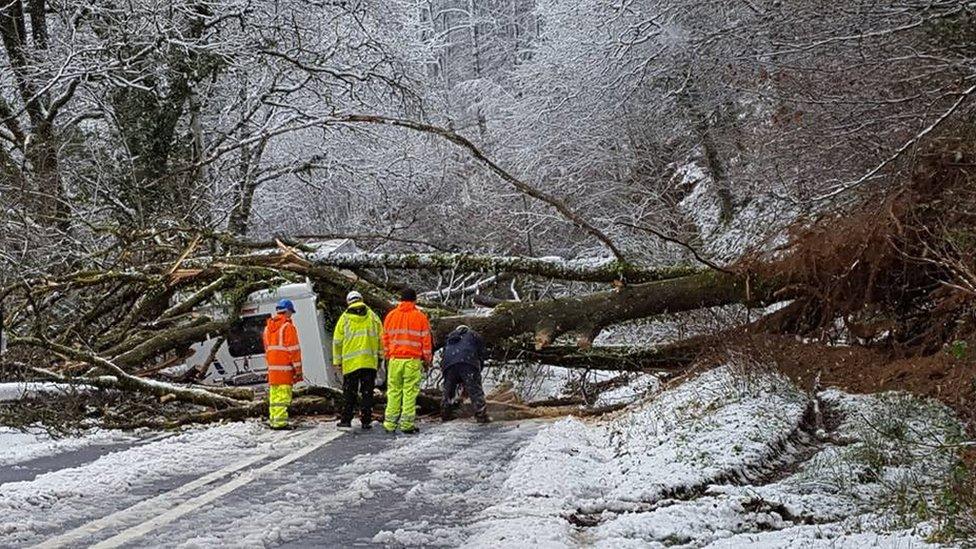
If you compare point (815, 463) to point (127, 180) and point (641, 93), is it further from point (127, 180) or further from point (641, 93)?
point (641, 93)

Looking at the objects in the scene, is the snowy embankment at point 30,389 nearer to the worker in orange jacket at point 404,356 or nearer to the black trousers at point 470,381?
the worker in orange jacket at point 404,356

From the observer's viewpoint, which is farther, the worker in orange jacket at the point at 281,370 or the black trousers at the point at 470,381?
the black trousers at the point at 470,381

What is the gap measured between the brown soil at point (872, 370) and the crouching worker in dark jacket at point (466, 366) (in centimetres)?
305

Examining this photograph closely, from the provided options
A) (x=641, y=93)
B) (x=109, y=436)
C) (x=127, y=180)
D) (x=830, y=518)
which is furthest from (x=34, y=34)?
(x=830, y=518)

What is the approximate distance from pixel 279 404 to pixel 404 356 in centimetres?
152

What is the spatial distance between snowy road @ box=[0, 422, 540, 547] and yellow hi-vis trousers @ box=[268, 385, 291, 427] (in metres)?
0.79

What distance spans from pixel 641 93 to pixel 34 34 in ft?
46.8

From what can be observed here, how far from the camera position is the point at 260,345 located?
12500mm

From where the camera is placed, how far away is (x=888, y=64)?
10.3 m

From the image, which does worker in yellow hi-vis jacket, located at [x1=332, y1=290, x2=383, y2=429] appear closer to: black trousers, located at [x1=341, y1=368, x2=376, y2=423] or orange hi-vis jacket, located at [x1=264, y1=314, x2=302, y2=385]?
black trousers, located at [x1=341, y1=368, x2=376, y2=423]

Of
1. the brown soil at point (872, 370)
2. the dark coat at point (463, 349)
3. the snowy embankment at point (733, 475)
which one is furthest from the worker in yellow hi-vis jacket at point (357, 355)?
the brown soil at point (872, 370)

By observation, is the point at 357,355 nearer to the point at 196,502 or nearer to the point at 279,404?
the point at 279,404

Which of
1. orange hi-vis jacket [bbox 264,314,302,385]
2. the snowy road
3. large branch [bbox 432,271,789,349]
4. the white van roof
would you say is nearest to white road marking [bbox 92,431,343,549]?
the snowy road

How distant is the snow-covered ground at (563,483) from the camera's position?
5.09 meters
